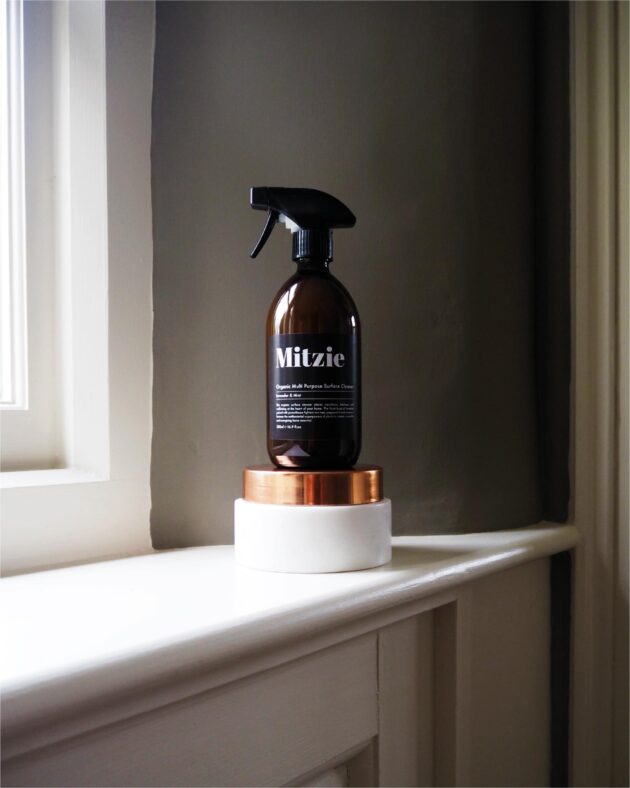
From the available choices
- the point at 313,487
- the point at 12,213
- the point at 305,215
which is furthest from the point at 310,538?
the point at 12,213

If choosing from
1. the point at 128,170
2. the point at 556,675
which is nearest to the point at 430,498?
the point at 556,675

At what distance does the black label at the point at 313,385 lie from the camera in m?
0.53

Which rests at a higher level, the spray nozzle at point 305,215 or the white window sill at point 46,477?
the spray nozzle at point 305,215

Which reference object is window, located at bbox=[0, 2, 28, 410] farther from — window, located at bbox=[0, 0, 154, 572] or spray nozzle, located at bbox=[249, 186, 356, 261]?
spray nozzle, located at bbox=[249, 186, 356, 261]

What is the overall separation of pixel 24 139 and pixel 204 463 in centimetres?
33

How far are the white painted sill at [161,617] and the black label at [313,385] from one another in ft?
0.36

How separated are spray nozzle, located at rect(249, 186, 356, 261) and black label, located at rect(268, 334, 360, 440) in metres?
0.07

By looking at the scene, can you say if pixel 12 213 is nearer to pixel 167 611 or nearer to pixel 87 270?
pixel 87 270

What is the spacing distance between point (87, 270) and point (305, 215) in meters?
0.20

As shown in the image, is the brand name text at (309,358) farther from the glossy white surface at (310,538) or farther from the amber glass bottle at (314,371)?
the glossy white surface at (310,538)

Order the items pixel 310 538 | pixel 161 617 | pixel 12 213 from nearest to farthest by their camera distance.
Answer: pixel 161 617 < pixel 310 538 < pixel 12 213

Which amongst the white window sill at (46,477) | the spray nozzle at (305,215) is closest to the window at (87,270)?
the white window sill at (46,477)

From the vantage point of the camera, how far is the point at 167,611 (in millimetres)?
424

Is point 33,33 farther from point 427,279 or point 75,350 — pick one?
point 427,279
